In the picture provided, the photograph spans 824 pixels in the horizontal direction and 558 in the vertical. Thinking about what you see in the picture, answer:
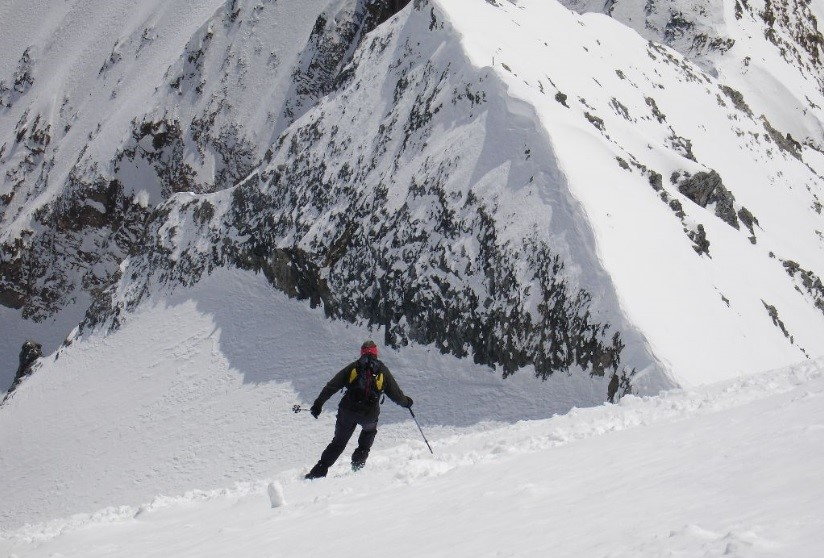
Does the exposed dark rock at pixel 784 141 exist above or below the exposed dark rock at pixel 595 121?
above

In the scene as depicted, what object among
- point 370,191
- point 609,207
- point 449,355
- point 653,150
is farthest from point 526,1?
point 449,355

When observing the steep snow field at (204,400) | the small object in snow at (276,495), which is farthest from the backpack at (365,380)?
the steep snow field at (204,400)

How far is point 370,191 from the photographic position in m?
22.5

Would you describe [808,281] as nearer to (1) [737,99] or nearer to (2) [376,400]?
(2) [376,400]

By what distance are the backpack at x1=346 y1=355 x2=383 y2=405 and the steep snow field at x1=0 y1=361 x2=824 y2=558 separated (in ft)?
3.03

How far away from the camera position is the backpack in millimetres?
9953

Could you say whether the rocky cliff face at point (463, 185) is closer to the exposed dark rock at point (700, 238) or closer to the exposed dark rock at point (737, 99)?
the exposed dark rock at point (700, 238)

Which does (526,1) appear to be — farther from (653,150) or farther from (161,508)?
(161,508)

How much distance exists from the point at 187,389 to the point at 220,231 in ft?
23.3

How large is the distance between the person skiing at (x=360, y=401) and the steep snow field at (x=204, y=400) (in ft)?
23.3

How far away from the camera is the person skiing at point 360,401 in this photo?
9.97 metres

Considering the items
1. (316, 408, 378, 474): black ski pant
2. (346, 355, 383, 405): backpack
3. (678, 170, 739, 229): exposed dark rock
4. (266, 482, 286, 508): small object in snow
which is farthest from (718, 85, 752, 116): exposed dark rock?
(266, 482, 286, 508): small object in snow

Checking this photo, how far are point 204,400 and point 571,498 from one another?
19.1m

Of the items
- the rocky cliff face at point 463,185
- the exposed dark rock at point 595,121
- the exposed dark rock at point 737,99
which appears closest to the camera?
the rocky cliff face at point 463,185
